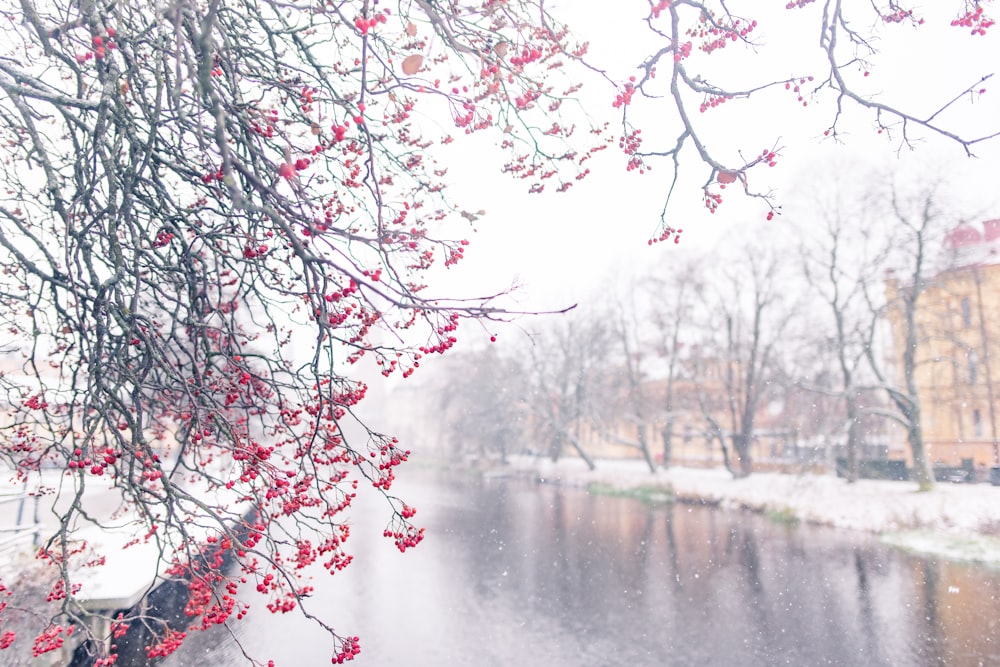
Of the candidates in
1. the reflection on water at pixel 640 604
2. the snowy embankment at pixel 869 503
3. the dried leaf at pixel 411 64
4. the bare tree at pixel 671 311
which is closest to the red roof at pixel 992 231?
the snowy embankment at pixel 869 503

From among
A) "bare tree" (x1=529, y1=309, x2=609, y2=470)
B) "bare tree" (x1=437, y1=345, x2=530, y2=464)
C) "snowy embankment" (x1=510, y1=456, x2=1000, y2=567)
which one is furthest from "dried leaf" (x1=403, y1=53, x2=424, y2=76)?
"bare tree" (x1=437, y1=345, x2=530, y2=464)

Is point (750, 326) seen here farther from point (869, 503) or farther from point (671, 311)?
point (869, 503)

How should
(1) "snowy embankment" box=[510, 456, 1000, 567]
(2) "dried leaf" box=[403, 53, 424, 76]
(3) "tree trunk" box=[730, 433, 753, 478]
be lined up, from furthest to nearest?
1. (3) "tree trunk" box=[730, 433, 753, 478]
2. (1) "snowy embankment" box=[510, 456, 1000, 567]
3. (2) "dried leaf" box=[403, 53, 424, 76]

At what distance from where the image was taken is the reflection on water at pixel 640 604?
8789 millimetres

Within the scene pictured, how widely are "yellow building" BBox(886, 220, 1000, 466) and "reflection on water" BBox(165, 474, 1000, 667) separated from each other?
6.53 meters

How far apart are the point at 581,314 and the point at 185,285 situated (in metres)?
28.3

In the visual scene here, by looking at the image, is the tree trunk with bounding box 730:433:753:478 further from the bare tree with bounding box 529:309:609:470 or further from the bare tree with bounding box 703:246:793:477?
the bare tree with bounding box 529:309:609:470

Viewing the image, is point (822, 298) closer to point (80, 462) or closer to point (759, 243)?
point (759, 243)

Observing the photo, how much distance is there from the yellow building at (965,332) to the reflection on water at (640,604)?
6.53 metres

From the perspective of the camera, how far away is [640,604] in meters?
11.2

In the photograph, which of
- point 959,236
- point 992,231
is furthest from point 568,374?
point 992,231

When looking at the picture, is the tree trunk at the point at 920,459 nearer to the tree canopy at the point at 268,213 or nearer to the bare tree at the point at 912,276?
the bare tree at the point at 912,276

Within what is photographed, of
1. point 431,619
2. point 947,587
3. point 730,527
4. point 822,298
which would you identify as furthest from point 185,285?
point 822,298

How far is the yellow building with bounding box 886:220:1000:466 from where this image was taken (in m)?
18.1
